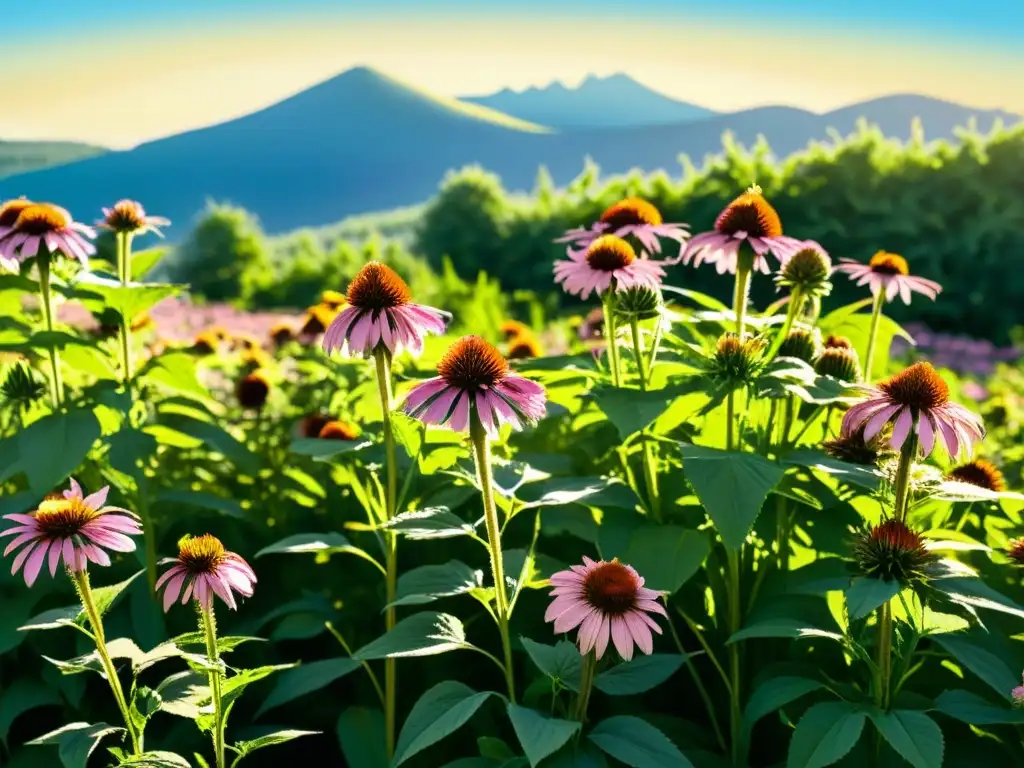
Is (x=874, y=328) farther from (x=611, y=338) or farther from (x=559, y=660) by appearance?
(x=559, y=660)

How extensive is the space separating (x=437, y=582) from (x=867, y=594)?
706 millimetres

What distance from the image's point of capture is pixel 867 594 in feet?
4.14

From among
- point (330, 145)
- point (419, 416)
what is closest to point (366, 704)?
point (419, 416)

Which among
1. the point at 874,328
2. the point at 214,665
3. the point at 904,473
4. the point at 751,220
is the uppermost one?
the point at 751,220

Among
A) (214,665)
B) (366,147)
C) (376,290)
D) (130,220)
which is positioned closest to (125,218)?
(130,220)

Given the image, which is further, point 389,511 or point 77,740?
point 389,511

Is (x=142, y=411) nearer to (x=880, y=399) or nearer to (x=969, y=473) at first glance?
(x=880, y=399)

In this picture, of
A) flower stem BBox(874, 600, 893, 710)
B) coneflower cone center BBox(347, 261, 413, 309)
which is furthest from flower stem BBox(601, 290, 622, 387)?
flower stem BBox(874, 600, 893, 710)

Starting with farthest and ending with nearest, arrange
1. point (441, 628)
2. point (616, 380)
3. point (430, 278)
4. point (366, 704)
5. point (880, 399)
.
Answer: point (430, 278)
point (366, 704)
point (616, 380)
point (441, 628)
point (880, 399)

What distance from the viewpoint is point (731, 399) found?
1.65m

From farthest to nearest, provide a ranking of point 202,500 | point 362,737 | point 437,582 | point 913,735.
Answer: point 202,500 < point 362,737 < point 437,582 < point 913,735

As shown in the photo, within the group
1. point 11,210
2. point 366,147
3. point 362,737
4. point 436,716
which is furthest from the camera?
point 366,147

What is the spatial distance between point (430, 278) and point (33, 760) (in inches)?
288

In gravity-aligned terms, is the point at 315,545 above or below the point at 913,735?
above
